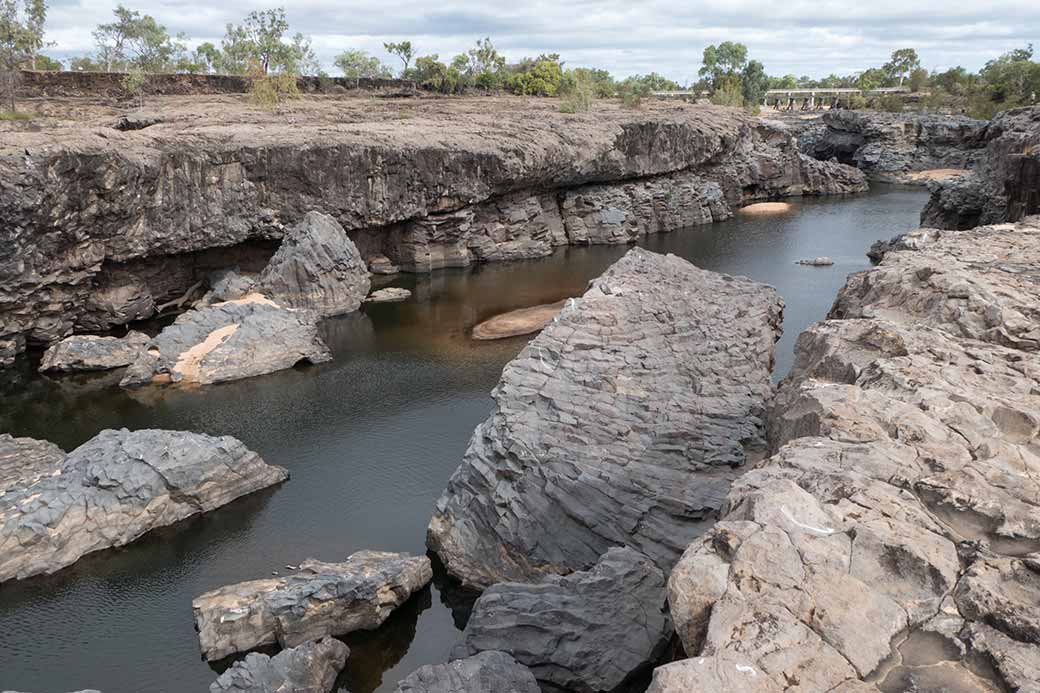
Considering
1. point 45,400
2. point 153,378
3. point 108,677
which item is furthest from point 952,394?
point 45,400

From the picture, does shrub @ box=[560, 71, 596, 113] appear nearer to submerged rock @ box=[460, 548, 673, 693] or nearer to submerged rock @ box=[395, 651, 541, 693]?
submerged rock @ box=[460, 548, 673, 693]

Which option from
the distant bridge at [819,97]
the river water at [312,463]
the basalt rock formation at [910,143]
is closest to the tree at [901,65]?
the distant bridge at [819,97]

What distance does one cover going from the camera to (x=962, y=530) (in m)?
7.90

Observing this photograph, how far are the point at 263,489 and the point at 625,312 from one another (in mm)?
10586

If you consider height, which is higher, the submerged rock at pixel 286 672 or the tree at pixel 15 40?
the tree at pixel 15 40

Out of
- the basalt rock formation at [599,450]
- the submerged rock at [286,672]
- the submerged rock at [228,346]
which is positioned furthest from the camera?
the submerged rock at [228,346]

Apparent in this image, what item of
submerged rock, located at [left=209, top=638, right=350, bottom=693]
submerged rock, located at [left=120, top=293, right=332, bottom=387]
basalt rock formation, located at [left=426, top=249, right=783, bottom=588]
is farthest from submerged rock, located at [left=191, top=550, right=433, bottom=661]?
submerged rock, located at [left=120, top=293, right=332, bottom=387]

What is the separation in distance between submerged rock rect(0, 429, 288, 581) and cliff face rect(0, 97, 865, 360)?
10.6 m

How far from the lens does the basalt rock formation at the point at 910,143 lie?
2566 inches

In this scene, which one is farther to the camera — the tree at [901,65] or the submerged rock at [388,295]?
the tree at [901,65]

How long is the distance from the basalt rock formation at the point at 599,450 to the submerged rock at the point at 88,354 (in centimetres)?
1533

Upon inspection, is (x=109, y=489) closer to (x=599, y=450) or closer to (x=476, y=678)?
(x=599, y=450)

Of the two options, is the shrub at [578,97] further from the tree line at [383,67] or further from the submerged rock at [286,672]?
the submerged rock at [286,672]

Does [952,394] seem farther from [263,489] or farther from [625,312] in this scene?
[263,489]
